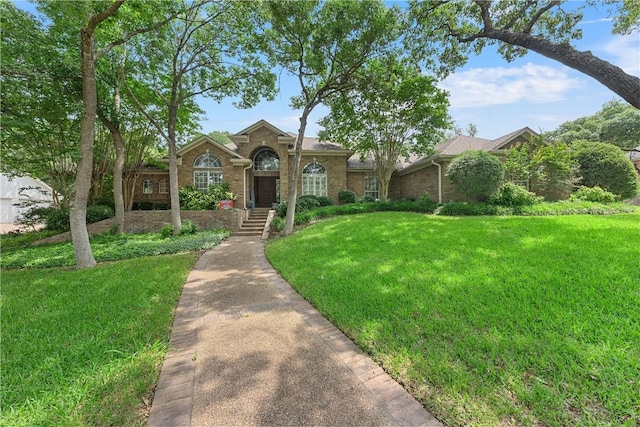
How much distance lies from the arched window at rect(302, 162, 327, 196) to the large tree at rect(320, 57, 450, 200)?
6.99 feet

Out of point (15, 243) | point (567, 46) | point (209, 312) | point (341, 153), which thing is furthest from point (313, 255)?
point (15, 243)

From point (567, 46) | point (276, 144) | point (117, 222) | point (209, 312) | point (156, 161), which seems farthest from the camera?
point (276, 144)

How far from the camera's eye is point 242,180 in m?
15.7

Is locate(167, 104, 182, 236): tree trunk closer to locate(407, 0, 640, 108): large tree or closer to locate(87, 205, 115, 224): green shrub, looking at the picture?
locate(87, 205, 115, 224): green shrub

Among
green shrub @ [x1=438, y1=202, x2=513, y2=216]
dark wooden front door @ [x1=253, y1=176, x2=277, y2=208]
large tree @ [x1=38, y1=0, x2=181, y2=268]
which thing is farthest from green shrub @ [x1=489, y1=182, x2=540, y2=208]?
large tree @ [x1=38, y1=0, x2=181, y2=268]

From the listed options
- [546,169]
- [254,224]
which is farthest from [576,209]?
[254,224]

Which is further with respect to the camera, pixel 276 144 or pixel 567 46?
pixel 276 144

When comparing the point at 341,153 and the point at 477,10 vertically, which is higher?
the point at 477,10

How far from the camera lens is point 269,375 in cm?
235

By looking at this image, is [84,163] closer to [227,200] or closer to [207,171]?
[227,200]

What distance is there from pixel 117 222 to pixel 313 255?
1062 centimetres

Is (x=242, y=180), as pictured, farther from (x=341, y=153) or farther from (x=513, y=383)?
(x=513, y=383)

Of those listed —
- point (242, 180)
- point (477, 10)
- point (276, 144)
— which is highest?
point (477, 10)

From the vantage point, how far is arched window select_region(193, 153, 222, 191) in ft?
52.2
